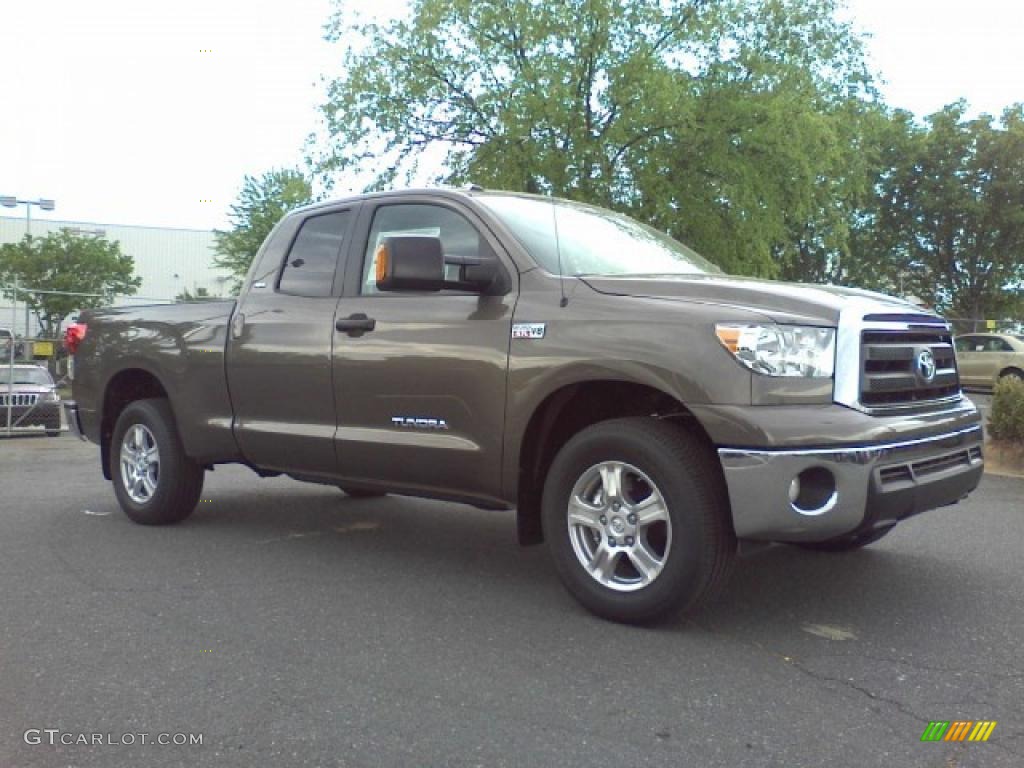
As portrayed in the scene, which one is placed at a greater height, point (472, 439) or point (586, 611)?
point (472, 439)

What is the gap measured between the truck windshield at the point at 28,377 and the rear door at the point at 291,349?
416 inches

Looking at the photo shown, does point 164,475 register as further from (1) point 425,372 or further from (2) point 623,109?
(2) point 623,109

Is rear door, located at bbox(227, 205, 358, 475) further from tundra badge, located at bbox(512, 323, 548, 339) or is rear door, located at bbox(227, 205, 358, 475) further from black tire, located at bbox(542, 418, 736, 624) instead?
black tire, located at bbox(542, 418, 736, 624)

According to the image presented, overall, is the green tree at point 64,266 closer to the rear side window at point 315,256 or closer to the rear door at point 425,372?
the rear side window at point 315,256

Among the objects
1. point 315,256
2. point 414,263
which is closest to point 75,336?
point 315,256

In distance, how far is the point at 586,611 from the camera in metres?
4.17

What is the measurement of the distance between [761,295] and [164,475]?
394 centimetres

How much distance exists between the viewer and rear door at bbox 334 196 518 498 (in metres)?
4.41

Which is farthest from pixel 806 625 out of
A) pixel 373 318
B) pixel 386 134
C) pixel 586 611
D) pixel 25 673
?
pixel 386 134

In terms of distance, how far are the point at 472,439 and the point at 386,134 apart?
1741 cm

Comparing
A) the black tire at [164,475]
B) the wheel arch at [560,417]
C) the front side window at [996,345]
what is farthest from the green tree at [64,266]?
the wheel arch at [560,417]

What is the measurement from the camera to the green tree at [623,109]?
18734mm

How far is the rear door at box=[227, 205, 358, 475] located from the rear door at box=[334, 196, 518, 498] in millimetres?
141

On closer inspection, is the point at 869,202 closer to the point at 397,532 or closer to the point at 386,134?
the point at 386,134
